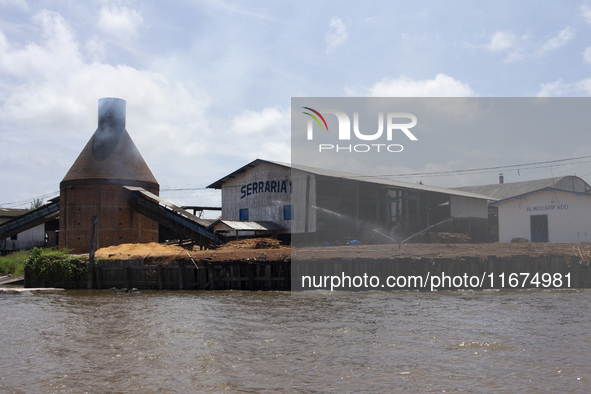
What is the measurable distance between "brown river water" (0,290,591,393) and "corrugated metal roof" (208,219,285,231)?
1406 centimetres

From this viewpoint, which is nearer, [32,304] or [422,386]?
[422,386]

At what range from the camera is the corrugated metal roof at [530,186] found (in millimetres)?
53938

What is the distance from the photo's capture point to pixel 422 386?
8188 millimetres

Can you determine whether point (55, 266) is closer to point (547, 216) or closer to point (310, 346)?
point (310, 346)

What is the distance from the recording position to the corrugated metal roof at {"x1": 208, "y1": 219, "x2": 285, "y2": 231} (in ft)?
108

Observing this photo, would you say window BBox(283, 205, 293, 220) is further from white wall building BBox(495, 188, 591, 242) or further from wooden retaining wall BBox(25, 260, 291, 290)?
white wall building BBox(495, 188, 591, 242)

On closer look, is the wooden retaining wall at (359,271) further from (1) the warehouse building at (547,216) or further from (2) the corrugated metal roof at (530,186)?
(2) the corrugated metal roof at (530,186)

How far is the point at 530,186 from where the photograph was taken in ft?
184

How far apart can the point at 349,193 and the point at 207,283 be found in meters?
17.0

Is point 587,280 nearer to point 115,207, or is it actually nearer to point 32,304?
point 32,304

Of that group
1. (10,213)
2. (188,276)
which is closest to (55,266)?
(188,276)

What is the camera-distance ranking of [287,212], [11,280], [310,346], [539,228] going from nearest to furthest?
[310,346] < [11,280] < [539,228] < [287,212]

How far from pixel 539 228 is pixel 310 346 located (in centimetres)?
2721

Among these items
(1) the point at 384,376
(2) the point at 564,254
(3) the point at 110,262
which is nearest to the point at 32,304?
(3) the point at 110,262
